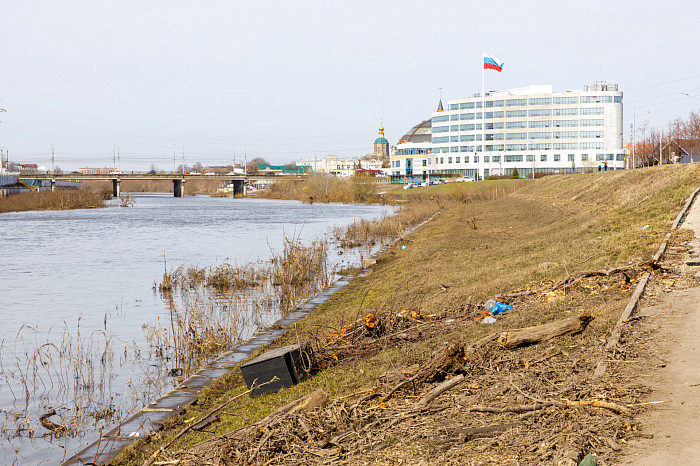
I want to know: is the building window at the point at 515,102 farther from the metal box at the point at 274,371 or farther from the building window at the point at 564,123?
the metal box at the point at 274,371

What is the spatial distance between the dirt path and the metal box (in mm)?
4895

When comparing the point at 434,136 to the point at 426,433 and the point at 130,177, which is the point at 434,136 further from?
the point at 426,433

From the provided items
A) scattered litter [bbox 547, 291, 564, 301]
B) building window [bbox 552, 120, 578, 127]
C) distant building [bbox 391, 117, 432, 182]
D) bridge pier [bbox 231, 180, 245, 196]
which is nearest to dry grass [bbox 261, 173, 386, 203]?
bridge pier [bbox 231, 180, 245, 196]

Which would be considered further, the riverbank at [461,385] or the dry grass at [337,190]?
the dry grass at [337,190]

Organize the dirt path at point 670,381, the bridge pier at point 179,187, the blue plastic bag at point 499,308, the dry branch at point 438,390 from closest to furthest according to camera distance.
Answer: the dirt path at point 670,381
the dry branch at point 438,390
the blue plastic bag at point 499,308
the bridge pier at point 179,187

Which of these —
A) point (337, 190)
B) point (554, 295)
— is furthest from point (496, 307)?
point (337, 190)

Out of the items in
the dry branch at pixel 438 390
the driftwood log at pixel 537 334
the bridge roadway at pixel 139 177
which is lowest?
the dry branch at pixel 438 390

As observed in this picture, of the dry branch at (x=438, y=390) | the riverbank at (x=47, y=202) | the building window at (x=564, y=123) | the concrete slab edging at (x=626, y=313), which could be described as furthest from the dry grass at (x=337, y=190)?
the dry branch at (x=438, y=390)

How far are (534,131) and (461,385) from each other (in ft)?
471

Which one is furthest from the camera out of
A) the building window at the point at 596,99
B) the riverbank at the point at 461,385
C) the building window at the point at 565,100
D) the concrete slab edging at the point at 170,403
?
the building window at the point at 565,100

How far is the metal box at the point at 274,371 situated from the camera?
34.7 feet

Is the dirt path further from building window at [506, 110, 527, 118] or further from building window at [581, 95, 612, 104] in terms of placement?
building window at [506, 110, 527, 118]

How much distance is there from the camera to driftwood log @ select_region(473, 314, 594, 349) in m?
10.4

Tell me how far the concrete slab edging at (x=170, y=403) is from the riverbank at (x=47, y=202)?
259ft
